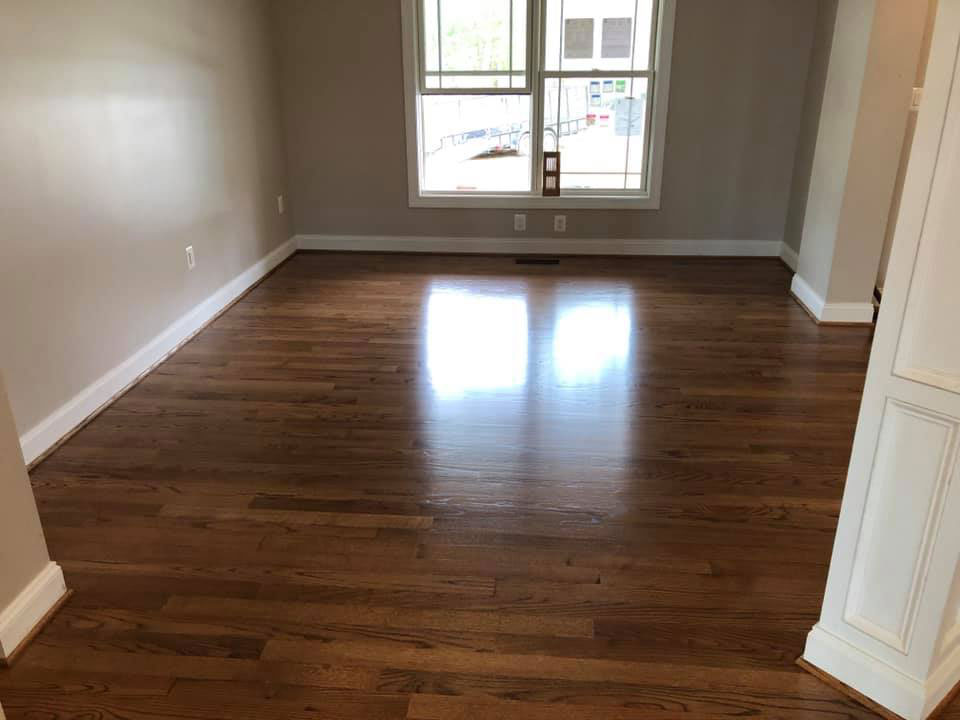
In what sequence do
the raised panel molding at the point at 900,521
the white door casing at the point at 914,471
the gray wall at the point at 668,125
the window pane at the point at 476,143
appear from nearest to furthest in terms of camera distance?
the white door casing at the point at 914,471 → the raised panel molding at the point at 900,521 → the gray wall at the point at 668,125 → the window pane at the point at 476,143

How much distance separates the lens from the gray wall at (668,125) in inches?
203

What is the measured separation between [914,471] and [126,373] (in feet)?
10.2

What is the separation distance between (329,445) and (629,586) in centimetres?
131

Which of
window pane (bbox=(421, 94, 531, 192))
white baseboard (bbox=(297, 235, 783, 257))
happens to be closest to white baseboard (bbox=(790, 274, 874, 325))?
white baseboard (bbox=(297, 235, 783, 257))

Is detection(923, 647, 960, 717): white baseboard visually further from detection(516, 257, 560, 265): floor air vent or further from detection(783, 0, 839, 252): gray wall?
detection(516, 257, 560, 265): floor air vent

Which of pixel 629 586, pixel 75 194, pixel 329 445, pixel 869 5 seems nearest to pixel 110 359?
pixel 75 194

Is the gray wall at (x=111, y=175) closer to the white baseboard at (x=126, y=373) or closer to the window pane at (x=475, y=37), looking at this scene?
the white baseboard at (x=126, y=373)

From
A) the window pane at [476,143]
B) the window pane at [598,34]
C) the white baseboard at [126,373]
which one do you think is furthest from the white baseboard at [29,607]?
the window pane at [598,34]

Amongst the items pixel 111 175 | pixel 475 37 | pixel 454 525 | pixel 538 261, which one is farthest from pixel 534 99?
pixel 454 525

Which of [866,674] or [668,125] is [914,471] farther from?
[668,125]

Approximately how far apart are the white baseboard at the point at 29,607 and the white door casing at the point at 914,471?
6.32ft

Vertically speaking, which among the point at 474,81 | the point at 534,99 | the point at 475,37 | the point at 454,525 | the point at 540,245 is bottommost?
the point at 454,525

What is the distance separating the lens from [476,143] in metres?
5.63

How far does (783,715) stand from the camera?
1.73 metres
